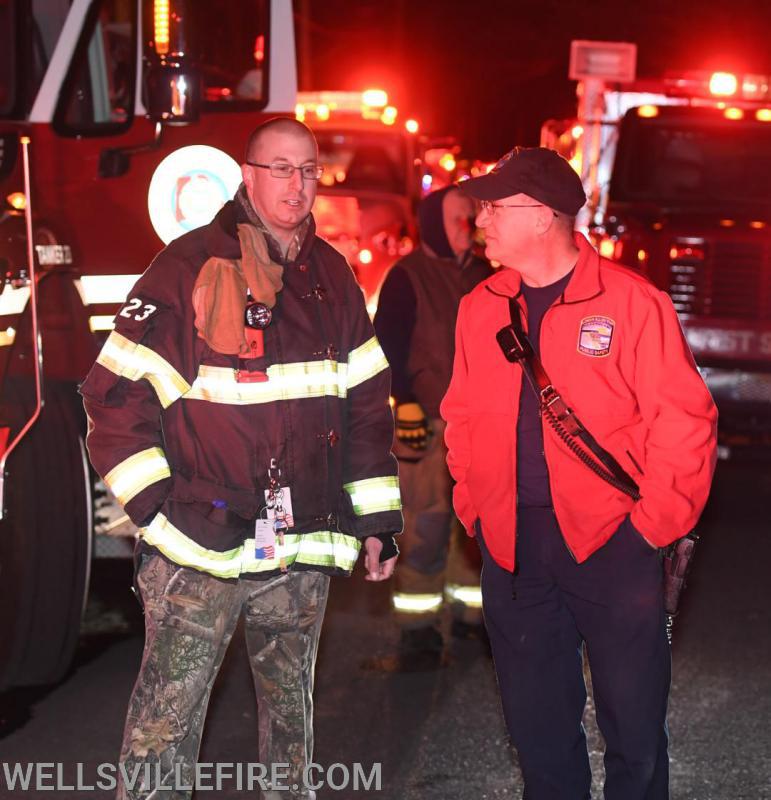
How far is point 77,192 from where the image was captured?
5543 millimetres

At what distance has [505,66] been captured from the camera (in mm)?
38250

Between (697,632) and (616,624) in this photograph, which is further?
(697,632)

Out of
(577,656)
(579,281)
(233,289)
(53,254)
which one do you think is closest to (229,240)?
(233,289)

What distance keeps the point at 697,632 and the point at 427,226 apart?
2.15 m

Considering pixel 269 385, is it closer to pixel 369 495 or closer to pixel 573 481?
pixel 369 495

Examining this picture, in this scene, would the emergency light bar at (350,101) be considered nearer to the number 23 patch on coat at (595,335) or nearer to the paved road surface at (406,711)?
the paved road surface at (406,711)

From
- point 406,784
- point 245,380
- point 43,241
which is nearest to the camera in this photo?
point 245,380

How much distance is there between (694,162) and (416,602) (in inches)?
234

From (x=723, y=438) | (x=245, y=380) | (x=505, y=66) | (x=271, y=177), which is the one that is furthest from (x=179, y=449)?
(x=505, y=66)

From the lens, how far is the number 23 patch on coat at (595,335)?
133 inches

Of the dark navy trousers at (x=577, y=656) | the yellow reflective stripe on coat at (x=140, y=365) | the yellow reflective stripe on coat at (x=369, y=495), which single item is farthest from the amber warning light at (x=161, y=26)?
the dark navy trousers at (x=577, y=656)

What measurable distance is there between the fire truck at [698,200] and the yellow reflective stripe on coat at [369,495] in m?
6.46

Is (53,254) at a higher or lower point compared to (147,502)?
higher

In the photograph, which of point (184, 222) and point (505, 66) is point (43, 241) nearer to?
point (184, 222)
